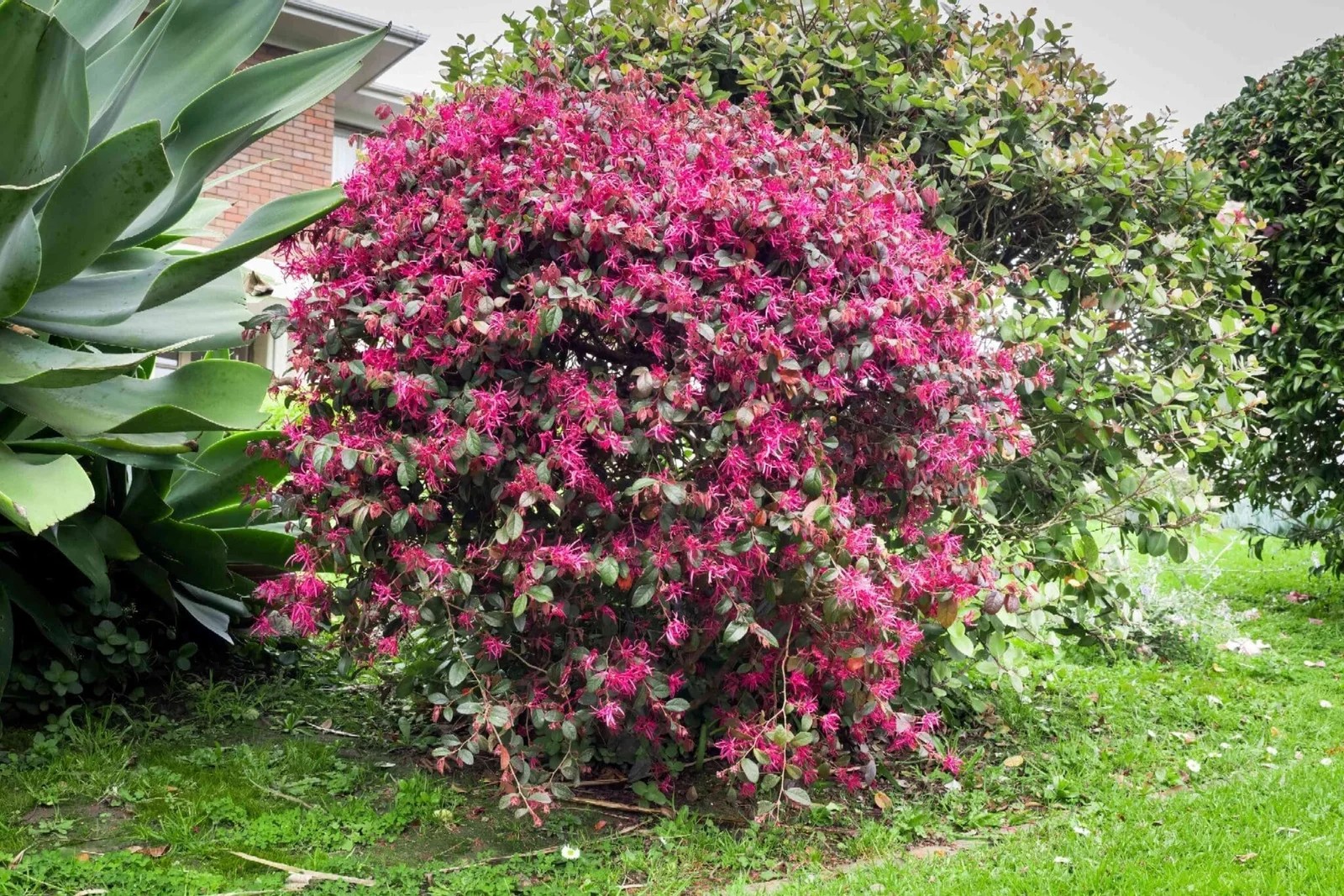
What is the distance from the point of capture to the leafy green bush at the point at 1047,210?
14.8ft

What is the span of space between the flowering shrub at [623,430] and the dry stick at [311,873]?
39 centimetres

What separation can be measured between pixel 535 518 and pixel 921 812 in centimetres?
167

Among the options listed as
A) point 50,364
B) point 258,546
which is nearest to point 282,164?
point 258,546

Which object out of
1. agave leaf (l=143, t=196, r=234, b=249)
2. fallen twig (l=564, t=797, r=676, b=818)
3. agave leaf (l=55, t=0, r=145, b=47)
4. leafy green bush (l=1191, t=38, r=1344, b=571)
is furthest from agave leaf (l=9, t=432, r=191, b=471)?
leafy green bush (l=1191, t=38, r=1344, b=571)

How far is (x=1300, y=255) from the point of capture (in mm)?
7516

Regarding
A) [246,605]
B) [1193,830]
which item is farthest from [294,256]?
[1193,830]

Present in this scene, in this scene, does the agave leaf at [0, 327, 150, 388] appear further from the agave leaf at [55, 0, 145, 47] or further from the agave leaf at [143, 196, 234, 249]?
the agave leaf at [55, 0, 145, 47]

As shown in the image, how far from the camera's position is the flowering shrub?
314cm

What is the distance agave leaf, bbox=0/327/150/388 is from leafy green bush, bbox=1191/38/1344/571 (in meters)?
6.71

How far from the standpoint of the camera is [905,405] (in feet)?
12.1

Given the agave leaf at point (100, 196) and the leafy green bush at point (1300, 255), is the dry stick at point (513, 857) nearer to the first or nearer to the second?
the agave leaf at point (100, 196)

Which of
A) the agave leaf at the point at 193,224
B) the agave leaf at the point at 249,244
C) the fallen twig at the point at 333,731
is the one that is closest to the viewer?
the agave leaf at the point at 249,244

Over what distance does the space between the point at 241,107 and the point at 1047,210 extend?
11.3ft

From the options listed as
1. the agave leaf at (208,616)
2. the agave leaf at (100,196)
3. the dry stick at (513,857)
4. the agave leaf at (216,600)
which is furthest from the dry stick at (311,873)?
the agave leaf at (100,196)
